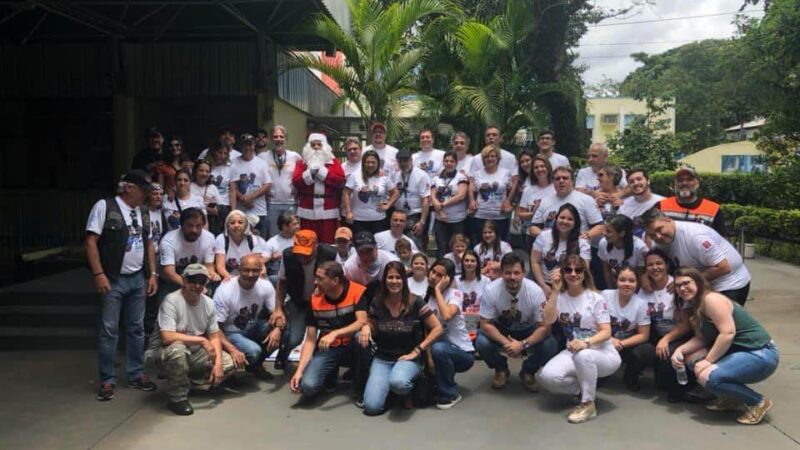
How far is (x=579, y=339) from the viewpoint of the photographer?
555 centimetres

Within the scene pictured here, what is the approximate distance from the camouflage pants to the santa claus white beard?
2.52 meters

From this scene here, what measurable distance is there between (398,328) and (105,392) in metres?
2.48

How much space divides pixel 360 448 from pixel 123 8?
9.04 m

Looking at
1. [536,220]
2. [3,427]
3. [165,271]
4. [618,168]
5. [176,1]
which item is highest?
[176,1]

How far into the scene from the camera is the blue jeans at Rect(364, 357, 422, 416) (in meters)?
5.37

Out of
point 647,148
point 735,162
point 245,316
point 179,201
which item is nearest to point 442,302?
point 245,316

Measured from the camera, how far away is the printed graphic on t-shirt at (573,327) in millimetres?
5609

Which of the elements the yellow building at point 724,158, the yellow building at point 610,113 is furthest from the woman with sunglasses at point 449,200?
the yellow building at point 610,113

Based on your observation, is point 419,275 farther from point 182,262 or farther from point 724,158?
point 724,158

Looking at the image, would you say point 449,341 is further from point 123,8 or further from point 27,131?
point 27,131

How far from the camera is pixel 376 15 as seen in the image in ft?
39.4

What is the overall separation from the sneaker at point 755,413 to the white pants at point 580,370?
94 centimetres

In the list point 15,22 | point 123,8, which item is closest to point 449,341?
point 123,8

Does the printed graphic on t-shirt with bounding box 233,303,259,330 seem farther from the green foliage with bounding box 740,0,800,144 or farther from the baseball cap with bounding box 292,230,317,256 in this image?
the green foliage with bounding box 740,0,800,144
